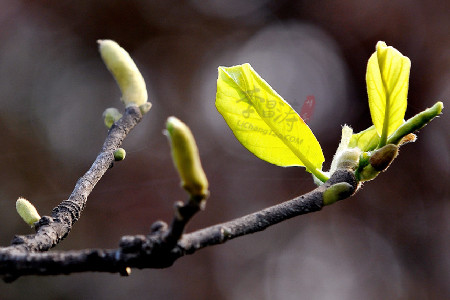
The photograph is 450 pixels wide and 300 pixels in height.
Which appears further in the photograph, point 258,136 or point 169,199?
point 169,199

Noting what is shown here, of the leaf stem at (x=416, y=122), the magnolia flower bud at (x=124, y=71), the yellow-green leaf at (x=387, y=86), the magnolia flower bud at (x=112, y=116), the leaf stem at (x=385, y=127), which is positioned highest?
the magnolia flower bud at (x=124, y=71)

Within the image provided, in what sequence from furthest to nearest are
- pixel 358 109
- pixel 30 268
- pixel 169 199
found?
pixel 358 109 < pixel 169 199 < pixel 30 268

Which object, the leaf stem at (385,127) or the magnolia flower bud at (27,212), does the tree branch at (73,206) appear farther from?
the leaf stem at (385,127)

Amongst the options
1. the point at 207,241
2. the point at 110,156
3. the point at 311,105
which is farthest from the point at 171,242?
the point at 311,105

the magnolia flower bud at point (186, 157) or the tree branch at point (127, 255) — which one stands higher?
the magnolia flower bud at point (186, 157)

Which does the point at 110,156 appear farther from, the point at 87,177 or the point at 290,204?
the point at 290,204

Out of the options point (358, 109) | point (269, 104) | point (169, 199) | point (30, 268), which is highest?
point (358, 109)

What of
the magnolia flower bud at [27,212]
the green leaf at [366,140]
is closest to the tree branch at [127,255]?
the magnolia flower bud at [27,212]

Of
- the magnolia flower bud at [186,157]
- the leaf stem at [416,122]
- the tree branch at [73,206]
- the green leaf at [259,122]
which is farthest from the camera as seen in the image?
the green leaf at [259,122]
